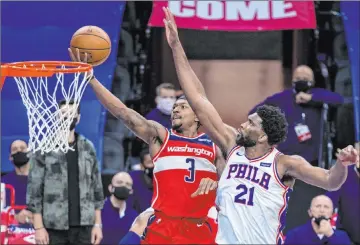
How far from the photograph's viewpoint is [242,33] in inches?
450

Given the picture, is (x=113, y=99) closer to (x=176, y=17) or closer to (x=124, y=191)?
(x=124, y=191)

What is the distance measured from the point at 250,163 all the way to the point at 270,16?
152 inches

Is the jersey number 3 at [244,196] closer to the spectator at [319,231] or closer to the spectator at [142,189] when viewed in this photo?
the spectator at [319,231]

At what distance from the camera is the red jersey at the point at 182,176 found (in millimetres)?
7277

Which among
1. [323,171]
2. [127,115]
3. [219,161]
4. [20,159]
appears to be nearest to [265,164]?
[323,171]

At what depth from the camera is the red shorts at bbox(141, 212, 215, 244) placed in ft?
23.8

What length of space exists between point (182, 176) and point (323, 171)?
1.38m

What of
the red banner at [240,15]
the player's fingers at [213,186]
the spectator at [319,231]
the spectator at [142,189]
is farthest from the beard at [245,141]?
the red banner at [240,15]

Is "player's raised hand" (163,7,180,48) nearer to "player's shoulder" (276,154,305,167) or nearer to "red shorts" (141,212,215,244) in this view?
"player's shoulder" (276,154,305,167)

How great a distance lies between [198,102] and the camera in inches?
263

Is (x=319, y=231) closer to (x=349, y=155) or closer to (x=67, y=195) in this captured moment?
(x=67, y=195)

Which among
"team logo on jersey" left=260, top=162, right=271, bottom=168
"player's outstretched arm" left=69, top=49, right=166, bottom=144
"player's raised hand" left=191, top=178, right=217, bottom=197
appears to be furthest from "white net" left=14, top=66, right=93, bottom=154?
"team logo on jersey" left=260, top=162, right=271, bottom=168

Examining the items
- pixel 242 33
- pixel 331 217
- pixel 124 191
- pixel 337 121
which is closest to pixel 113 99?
pixel 124 191

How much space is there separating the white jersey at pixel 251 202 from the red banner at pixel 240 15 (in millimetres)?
3724
